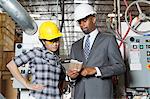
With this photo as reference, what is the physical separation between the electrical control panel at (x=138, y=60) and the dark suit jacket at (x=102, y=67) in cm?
56

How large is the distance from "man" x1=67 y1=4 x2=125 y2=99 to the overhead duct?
61cm

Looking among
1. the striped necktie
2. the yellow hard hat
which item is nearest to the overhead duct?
the yellow hard hat

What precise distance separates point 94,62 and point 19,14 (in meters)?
0.87

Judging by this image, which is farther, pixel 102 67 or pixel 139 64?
pixel 139 64

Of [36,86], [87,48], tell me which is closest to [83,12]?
[87,48]

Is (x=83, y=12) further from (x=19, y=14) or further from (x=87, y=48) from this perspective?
(x=19, y=14)

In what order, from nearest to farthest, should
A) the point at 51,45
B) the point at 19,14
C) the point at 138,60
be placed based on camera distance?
the point at 51,45
the point at 19,14
the point at 138,60

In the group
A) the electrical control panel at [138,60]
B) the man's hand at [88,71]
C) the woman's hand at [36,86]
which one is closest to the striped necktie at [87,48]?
the man's hand at [88,71]

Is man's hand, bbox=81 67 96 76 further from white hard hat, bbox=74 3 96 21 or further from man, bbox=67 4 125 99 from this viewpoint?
white hard hat, bbox=74 3 96 21

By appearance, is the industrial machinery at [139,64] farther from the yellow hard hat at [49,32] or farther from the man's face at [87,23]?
the yellow hard hat at [49,32]

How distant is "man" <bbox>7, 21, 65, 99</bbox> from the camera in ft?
5.47

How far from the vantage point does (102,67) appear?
1687 mm

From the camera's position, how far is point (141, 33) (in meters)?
2.37

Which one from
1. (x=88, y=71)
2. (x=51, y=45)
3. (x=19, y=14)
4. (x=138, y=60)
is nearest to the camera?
(x=88, y=71)
